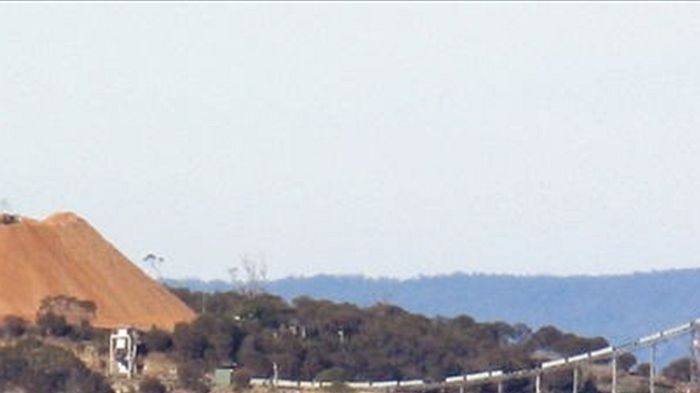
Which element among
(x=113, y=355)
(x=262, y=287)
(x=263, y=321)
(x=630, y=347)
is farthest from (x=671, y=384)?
(x=262, y=287)

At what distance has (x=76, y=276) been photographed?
15688 centimetres

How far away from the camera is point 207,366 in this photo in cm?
13750

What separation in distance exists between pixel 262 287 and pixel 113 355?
2494 inches

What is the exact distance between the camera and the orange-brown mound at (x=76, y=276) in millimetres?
152125

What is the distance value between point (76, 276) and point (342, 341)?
15.2 m

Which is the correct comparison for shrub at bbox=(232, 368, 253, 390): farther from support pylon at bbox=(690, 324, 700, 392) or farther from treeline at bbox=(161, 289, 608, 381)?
support pylon at bbox=(690, 324, 700, 392)

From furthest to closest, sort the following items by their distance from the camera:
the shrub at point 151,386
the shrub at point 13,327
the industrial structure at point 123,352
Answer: the shrub at point 13,327
the industrial structure at point 123,352
the shrub at point 151,386

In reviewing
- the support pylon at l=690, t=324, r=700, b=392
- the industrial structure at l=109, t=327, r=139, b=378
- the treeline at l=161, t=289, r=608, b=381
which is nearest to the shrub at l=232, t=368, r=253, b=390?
the treeline at l=161, t=289, r=608, b=381

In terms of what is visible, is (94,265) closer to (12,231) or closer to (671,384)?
(12,231)

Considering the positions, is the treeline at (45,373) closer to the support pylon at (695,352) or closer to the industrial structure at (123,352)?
the industrial structure at (123,352)

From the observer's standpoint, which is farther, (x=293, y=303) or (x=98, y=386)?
(x=293, y=303)

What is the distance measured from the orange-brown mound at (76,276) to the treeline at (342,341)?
3504 mm

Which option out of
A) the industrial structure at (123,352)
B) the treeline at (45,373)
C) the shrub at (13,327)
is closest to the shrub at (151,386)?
the treeline at (45,373)

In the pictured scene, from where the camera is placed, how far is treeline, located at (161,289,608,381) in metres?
141
